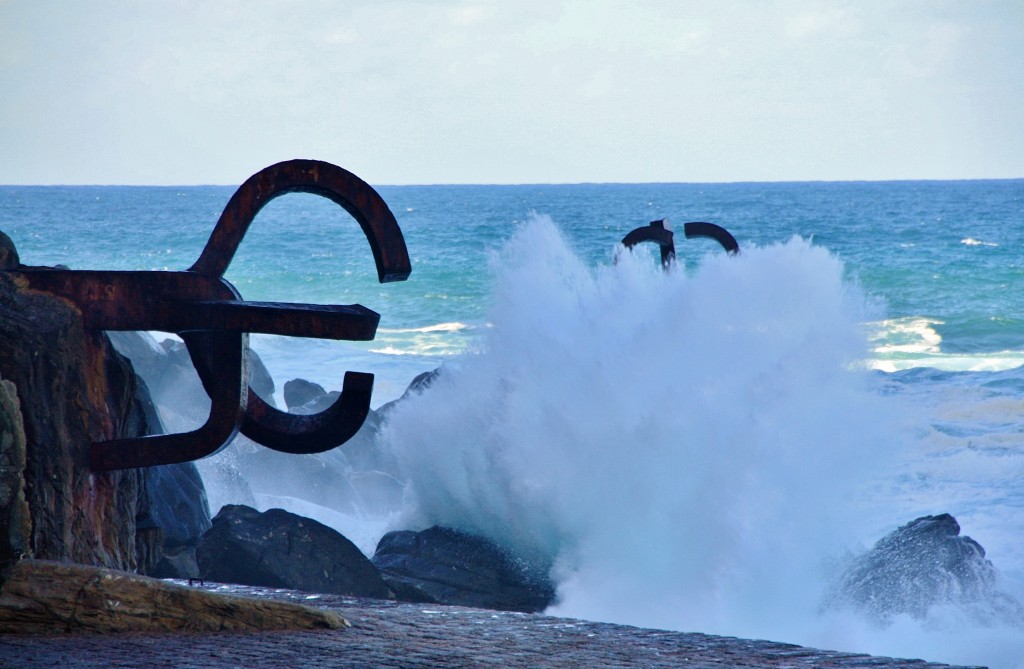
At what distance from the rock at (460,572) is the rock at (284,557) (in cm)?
43

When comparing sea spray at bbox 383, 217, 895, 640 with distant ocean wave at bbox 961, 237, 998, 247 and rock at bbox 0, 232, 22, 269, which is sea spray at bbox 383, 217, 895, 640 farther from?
distant ocean wave at bbox 961, 237, 998, 247

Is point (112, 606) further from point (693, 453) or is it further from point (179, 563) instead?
point (693, 453)

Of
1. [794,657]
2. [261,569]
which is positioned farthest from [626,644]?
[261,569]

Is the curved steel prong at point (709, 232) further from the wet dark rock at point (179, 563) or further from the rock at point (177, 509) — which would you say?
the wet dark rock at point (179, 563)

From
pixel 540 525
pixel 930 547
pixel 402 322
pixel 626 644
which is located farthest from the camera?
pixel 402 322

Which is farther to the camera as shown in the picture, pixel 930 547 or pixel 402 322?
pixel 402 322

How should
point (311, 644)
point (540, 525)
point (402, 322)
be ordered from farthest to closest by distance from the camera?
point (402, 322) → point (540, 525) → point (311, 644)

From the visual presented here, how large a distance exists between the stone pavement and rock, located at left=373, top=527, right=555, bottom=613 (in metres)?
3.30

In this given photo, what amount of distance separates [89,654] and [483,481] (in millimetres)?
5463

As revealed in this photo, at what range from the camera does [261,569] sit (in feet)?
18.9

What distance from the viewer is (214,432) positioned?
3385mm

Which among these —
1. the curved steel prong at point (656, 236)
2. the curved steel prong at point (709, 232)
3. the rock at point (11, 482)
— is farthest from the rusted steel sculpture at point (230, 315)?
the curved steel prong at point (709, 232)

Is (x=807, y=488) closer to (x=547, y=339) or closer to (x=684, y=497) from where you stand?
(x=684, y=497)

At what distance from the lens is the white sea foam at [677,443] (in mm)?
6844
